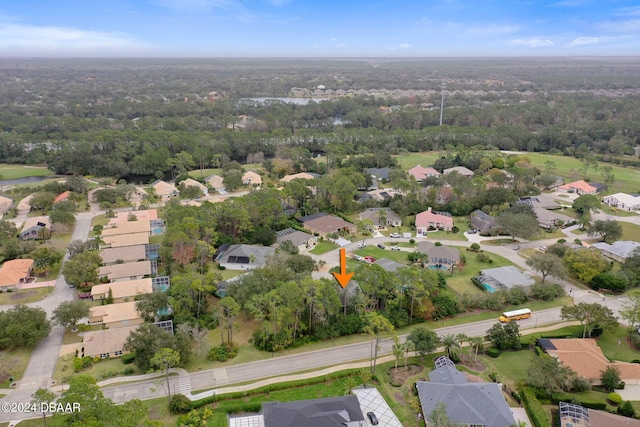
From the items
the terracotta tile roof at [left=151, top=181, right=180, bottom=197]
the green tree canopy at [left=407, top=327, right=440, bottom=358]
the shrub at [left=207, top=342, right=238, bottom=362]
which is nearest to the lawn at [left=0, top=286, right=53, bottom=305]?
the shrub at [left=207, top=342, right=238, bottom=362]

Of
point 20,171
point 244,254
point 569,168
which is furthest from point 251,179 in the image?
point 569,168

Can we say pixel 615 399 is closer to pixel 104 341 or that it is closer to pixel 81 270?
pixel 104 341

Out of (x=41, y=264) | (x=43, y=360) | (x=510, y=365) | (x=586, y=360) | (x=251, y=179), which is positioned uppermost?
(x=586, y=360)

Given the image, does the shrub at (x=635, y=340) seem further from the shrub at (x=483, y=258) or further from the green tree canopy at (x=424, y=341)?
the green tree canopy at (x=424, y=341)

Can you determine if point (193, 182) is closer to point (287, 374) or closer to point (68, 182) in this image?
point (68, 182)

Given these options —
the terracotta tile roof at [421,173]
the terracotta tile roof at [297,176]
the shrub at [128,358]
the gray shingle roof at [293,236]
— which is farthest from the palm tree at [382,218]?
the shrub at [128,358]

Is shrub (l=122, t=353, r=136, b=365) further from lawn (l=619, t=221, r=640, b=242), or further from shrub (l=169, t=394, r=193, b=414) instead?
lawn (l=619, t=221, r=640, b=242)
